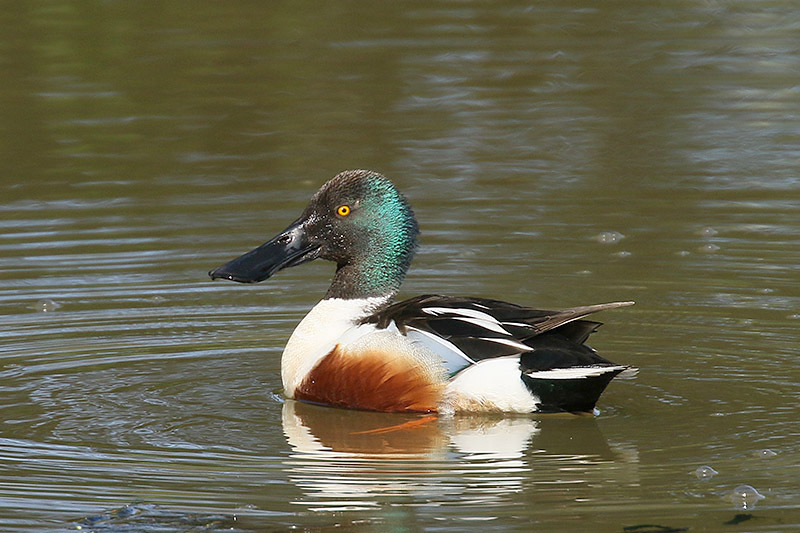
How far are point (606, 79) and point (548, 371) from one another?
8440mm

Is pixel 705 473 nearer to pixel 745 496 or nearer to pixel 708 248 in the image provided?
pixel 745 496

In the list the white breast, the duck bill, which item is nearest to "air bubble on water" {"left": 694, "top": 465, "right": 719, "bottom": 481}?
the white breast

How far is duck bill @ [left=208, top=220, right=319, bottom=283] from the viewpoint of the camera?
7934mm

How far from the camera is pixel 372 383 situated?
7191mm

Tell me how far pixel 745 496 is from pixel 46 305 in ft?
16.3

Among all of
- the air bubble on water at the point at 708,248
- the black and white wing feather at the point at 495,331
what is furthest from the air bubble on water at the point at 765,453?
the air bubble on water at the point at 708,248

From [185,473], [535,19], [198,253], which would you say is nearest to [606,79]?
[535,19]

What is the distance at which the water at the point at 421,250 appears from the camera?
19.4 feet

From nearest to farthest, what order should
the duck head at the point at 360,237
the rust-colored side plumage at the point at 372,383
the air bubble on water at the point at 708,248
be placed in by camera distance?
1. the rust-colored side plumage at the point at 372,383
2. the duck head at the point at 360,237
3. the air bubble on water at the point at 708,248

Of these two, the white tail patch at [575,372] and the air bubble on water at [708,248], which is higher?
the white tail patch at [575,372]

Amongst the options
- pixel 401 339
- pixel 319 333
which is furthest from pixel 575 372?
pixel 319 333

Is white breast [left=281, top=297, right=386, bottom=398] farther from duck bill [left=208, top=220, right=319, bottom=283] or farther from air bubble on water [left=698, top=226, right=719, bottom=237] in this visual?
air bubble on water [left=698, top=226, right=719, bottom=237]

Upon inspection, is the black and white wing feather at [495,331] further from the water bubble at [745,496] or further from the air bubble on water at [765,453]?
the water bubble at [745,496]

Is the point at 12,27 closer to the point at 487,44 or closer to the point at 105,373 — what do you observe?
the point at 487,44
